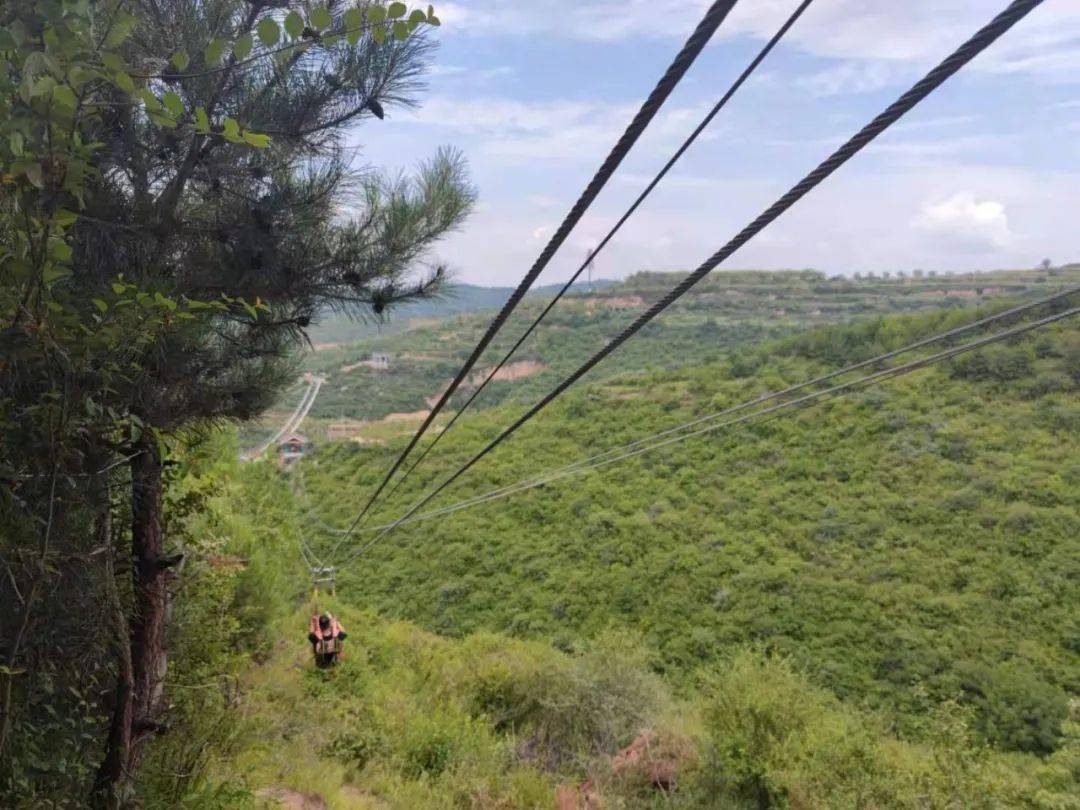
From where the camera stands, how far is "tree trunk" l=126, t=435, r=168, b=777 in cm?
254

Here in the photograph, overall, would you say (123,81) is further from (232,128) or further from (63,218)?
(63,218)

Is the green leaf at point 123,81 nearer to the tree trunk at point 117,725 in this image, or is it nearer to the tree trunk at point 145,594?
the tree trunk at point 117,725

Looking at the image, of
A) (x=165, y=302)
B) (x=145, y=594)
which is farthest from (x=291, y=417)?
(x=165, y=302)

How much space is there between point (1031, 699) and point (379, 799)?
12563 mm

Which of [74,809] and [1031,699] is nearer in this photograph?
[74,809]

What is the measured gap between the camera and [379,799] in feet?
19.5

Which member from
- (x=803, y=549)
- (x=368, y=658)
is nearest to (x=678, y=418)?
(x=803, y=549)

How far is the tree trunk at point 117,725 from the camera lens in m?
2.27

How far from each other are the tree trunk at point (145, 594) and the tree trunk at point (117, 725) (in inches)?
2.0

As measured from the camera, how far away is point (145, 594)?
262 cm

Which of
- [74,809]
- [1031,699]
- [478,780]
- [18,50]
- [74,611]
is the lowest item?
[1031,699]

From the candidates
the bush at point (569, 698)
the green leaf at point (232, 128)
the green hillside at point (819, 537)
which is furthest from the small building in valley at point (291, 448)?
the green leaf at point (232, 128)

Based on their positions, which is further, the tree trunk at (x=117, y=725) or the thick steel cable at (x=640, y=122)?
the tree trunk at (x=117, y=725)

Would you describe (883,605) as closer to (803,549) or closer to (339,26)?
(803,549)
